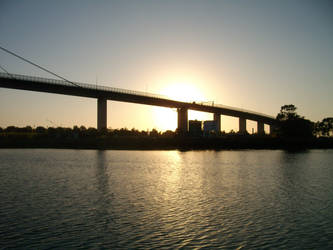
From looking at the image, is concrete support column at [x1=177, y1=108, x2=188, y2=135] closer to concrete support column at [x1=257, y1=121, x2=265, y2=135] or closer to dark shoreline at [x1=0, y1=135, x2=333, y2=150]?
dark shoreline at [x1=0, y1=135, x2=333, y2=150]

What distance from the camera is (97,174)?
36.9 m

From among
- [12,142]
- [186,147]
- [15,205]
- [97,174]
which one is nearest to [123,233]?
[15,205]

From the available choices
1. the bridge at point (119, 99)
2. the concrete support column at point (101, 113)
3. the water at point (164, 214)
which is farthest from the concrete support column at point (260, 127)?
the water at point (164, 214)

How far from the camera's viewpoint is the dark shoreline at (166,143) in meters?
98.4

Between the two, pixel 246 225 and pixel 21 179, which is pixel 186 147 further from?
pixel 246 225

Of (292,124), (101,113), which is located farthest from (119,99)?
(292,124)

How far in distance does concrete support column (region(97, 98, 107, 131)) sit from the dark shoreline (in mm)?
5180

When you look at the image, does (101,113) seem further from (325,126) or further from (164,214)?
(325,126)

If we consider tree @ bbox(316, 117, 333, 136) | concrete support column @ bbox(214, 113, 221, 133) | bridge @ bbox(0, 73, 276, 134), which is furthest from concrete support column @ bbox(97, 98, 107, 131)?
A: tree @ bbox(316, 117, 333, 136)

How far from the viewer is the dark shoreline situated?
98375 millimetres

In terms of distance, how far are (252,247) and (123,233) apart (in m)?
6.22

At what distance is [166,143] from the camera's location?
103688mm

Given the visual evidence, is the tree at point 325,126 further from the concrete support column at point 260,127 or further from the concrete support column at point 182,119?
Result: the concrete support column at point 182,119

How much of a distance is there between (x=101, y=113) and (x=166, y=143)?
25174 millimetres
